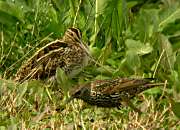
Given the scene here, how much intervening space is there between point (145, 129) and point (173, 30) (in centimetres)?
257

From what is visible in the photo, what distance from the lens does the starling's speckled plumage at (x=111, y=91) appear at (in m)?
7.71

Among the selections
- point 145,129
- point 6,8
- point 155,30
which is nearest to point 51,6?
point 6,8

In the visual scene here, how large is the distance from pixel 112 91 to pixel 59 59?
146cm

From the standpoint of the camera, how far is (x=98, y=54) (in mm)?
9203

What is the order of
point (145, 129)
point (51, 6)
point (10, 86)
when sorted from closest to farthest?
point (145, 129)
point (10, 86)
point (51, 6)

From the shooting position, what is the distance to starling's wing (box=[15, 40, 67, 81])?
29.0ft

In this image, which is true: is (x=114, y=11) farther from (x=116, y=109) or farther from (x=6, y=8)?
(x=116, y=109)

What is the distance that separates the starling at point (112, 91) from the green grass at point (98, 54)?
104mm

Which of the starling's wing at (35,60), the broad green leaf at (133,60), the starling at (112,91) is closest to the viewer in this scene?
the starling at (112,91)

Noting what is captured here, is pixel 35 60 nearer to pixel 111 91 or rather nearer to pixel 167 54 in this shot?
pixel 167 54

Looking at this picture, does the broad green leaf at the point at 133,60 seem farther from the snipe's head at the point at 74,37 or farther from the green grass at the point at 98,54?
the snipe's head at the point at 74,37

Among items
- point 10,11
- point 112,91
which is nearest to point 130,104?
point 112,91

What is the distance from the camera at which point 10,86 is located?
825 centimetres

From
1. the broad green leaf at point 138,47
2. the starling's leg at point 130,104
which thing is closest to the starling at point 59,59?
the broad green leaf at point 138,47
